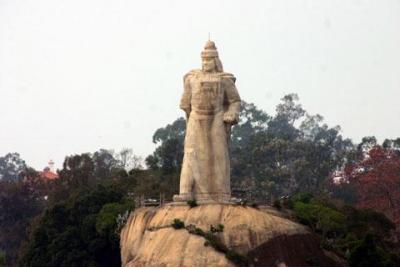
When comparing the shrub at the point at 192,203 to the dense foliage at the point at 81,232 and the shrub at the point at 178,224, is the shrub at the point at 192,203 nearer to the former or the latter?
the shrub at the point at 178,224

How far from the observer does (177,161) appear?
81250 millimetres

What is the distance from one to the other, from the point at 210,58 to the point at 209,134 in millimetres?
2490

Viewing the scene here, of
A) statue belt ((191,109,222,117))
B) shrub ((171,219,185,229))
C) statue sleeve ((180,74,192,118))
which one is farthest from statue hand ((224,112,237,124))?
shrub ((171,219,185,229))

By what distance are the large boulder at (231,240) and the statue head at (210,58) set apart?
15.1 ft

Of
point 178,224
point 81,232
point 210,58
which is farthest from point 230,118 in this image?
point 81,232

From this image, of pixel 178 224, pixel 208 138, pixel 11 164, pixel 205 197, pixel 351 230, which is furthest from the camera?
pixel 11 164

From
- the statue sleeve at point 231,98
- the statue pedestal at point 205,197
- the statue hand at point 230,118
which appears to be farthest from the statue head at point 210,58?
the statue pedestal at point 205,197

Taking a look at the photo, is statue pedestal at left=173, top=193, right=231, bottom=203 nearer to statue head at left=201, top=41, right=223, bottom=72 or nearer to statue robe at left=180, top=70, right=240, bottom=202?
statue robe at left=180, top=70, right=240, bottom=202

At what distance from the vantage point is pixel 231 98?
49.0 m

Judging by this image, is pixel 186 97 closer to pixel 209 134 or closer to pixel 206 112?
pixel 206 112

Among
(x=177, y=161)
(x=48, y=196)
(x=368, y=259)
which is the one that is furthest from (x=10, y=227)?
(x=368, y=259)

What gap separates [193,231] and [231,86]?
518 cm

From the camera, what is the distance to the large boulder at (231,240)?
153 feet

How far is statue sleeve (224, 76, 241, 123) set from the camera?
160 ft
